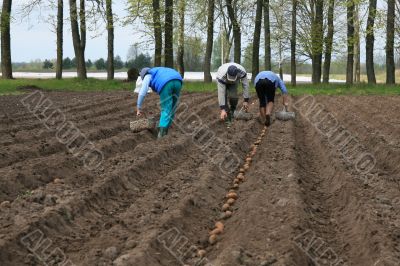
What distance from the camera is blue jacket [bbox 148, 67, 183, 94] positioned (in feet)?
33.6

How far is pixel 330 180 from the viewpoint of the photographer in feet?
23.8

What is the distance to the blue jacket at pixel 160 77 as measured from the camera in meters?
10.2

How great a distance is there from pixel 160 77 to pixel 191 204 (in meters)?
4.85

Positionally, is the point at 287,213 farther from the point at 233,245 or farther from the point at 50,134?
the point at 50,134

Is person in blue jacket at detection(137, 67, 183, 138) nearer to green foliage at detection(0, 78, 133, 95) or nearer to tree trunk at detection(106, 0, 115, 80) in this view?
green foliage at detection(0, 78, 133, 95)

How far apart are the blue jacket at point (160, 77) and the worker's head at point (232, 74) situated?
66.6 inches

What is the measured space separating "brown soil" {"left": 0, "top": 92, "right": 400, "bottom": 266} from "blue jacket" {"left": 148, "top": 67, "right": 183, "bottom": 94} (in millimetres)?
933

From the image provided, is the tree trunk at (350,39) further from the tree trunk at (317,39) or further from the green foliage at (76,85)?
the green foliage at (76,85)

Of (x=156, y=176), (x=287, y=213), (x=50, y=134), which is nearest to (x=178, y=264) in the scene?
(x=287, y=213)

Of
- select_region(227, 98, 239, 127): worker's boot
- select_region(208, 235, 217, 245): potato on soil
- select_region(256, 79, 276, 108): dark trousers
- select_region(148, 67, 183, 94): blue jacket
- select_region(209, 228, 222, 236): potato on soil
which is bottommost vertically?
select_region(208, 235, 217, 245): potato on soil

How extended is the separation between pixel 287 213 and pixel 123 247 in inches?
62.4

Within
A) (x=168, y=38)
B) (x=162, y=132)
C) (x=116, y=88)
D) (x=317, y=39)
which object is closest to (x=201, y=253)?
(x=162, y=132)

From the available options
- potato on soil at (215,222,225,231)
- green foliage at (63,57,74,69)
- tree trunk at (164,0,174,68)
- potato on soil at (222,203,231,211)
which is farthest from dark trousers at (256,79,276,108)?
green foliage at (63,57,74,69)

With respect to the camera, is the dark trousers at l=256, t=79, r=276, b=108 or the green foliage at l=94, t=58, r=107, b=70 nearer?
the dark trousers at l=256, t=79, r=276, b=108
